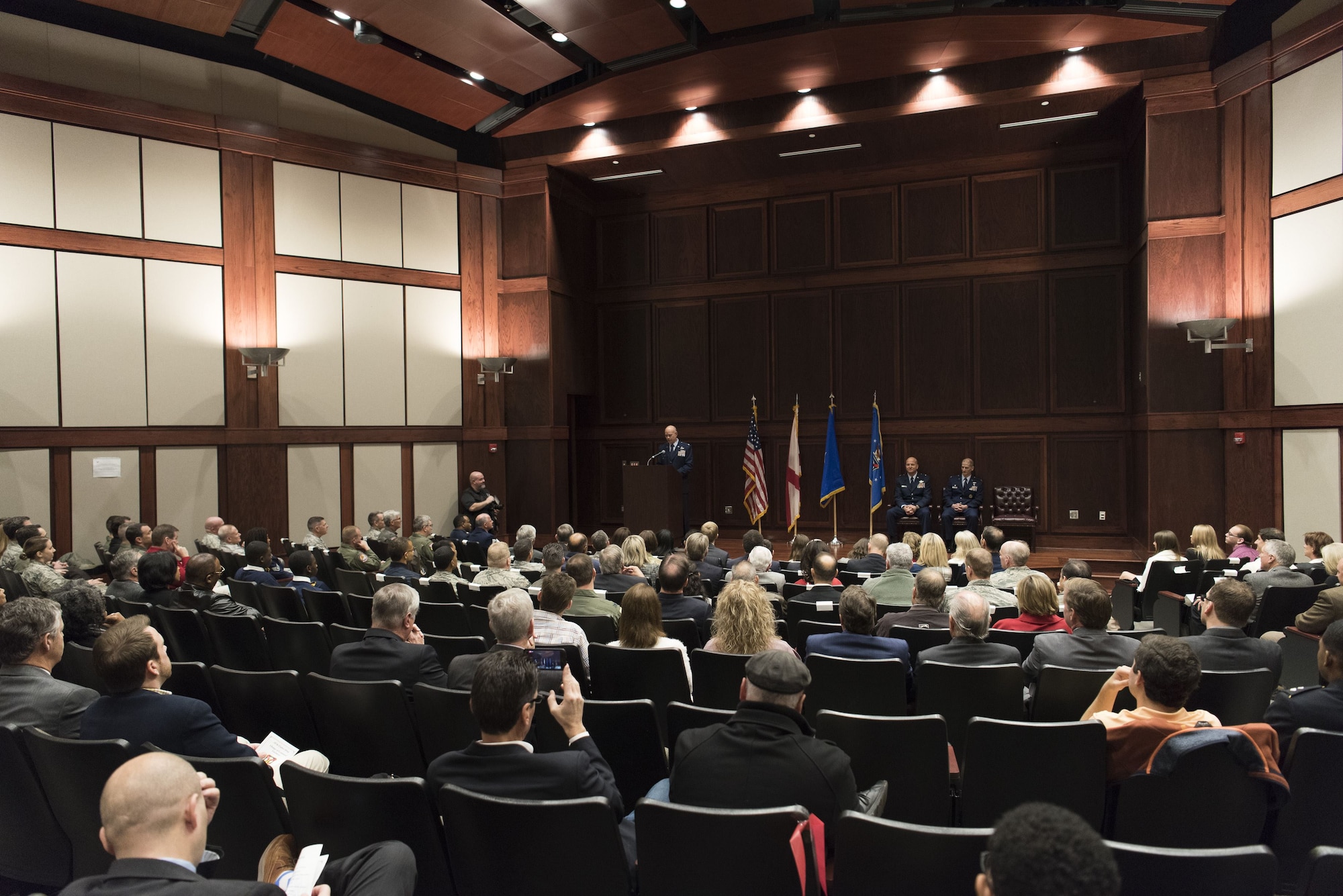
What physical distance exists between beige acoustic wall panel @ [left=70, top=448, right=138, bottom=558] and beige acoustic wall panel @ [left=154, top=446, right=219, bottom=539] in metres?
0.23

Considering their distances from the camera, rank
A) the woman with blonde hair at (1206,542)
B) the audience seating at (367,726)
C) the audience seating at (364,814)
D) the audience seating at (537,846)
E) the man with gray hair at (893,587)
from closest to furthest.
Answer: the audience seating at (537,846), the audience seating at (364,814), the audience seating at (367,726), the man with gray hair at (893,587), the woman with blonde hair at (1206,542)

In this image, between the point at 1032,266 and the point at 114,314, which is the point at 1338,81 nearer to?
the point at 1032,266

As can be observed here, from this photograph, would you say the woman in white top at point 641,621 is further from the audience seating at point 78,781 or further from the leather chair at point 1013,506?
the leather chair at point 1013,506

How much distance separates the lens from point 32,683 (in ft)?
9.53

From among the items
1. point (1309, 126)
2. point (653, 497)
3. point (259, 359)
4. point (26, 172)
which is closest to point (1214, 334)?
point (1309, 126)

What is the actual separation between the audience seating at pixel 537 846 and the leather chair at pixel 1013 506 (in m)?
9.81

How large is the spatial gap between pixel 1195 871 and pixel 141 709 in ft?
9.23

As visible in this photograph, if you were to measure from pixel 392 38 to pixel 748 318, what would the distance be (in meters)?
5.91

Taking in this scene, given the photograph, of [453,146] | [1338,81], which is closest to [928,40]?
[1338,81]

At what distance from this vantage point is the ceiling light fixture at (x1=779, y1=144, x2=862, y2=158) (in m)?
11.1

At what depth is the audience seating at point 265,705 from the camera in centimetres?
323

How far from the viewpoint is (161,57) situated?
9844 millimetres

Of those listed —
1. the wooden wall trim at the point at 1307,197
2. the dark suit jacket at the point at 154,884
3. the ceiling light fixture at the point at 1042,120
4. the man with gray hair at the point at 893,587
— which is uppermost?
the ceiling light fixture at the point at 1042,120

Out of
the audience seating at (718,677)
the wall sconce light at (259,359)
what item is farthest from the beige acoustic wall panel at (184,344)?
the audience seating at (718,677)
